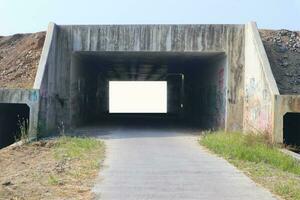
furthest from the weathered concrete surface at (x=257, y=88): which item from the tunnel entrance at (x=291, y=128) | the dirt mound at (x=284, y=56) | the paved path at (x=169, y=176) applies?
the paved path at (x=169, y=176)

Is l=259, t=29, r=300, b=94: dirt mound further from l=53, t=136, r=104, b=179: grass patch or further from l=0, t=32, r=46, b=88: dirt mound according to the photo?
l=0, t=32, r=46, b=88: dirt mound

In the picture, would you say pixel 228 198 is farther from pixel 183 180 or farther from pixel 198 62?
pixel 198 62

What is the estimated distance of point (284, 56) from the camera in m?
18.0

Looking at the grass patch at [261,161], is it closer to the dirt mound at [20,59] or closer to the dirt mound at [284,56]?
the dirt mound at [284,56]

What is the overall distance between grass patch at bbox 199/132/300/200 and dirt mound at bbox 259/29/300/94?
3166 millimetres

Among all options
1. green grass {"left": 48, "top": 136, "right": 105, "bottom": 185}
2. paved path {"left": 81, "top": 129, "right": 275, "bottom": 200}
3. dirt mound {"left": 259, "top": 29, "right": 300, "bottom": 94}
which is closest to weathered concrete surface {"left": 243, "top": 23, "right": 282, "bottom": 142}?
dirt mound {"left": 259, "top": 29, "right": 300, "bottom": 94}

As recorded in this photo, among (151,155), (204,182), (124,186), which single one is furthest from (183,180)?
(151,155)

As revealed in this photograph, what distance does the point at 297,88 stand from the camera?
53.9ft

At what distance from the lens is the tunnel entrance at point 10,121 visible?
1820 centimetres

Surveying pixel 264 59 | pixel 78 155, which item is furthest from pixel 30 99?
pixel 264 59

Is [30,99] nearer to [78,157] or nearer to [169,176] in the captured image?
[78,157]

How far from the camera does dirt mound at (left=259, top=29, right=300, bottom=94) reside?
A: 656 inches

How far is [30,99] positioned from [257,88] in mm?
7101

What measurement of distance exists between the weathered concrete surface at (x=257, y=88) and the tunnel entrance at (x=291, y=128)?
148 cm
